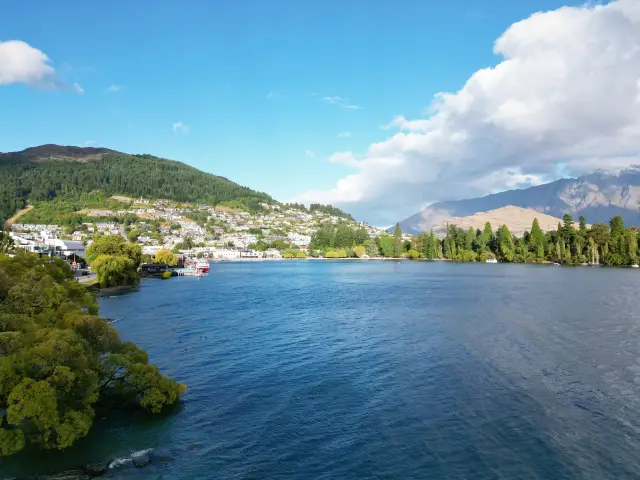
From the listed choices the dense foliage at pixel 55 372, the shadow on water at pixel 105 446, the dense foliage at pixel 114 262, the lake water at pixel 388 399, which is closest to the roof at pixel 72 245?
the dense foliage at pixel 114 262

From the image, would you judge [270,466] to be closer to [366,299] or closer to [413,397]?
[413,397]

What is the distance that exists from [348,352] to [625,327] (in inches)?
1024

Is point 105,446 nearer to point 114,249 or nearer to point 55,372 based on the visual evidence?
point 55,372

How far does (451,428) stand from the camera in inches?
786

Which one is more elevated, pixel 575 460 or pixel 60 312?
pixel 60 312

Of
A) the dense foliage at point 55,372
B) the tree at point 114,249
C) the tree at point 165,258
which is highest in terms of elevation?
the tree at point 114,249

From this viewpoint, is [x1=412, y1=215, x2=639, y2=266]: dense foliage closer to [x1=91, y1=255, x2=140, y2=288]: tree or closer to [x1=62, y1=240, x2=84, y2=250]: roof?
[x1=91, y1=255, x2=140, y2=288]: tree

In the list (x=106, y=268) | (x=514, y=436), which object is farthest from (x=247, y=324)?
(x=106, y=268)

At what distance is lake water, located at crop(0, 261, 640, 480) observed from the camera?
1706 cm

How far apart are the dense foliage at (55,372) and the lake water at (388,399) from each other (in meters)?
1.04

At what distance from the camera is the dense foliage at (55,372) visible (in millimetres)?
16891

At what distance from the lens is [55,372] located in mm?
17844

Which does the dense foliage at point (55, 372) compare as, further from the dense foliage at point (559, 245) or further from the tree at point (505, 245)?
the tree at point (505, 245)

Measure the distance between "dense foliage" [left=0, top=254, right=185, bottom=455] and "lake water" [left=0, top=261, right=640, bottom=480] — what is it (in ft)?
3.40
